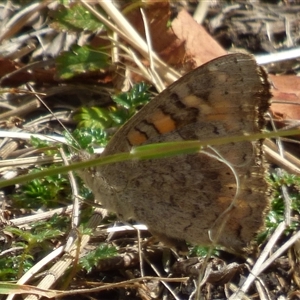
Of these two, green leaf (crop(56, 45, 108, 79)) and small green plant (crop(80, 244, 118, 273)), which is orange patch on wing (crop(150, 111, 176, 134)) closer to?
small green plant (crop(80, 244, 118, 273))

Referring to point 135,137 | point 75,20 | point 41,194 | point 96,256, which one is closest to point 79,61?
point 75,20

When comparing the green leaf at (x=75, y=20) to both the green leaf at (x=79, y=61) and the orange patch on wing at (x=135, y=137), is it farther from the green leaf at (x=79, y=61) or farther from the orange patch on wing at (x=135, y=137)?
the orange patch on wing at (x=135, y=137)

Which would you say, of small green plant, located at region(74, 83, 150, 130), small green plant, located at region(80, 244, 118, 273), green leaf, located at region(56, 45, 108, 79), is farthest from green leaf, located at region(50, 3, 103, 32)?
small green plant, located at region(80, 244, 118, 273)

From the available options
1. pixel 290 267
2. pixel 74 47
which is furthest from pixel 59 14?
pixel 290 267

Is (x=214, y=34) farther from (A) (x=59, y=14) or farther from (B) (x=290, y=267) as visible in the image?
(B) (x=290, y=267)

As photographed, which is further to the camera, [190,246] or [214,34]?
[214,34]

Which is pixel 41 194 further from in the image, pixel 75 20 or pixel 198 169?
pixel 75 20
